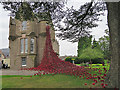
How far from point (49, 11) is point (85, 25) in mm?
3814

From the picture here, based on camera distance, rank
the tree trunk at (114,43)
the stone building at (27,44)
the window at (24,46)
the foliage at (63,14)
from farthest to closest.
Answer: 1. the window at (24,46)
2. the stone building at (27,44)
3. the foliage at (63,14)
4. the tree trunk at (114,43)

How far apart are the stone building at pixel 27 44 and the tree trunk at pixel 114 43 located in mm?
14799

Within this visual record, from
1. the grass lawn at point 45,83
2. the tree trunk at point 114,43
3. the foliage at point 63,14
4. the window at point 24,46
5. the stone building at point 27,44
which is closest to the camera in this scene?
the grass lawn at point 45,83

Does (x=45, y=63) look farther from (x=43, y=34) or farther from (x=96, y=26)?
(x=96, y=26)

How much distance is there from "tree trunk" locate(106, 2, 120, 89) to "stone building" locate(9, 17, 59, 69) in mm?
14799

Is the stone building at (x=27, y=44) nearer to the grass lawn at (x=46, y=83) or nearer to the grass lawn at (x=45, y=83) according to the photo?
the grass lawn at (x=46, y=83)

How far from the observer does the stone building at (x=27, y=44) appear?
18859mm

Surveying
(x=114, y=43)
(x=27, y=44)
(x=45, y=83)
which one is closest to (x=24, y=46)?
(x=27, y=44)

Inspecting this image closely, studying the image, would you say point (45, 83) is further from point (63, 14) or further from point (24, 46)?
point (24, 46)

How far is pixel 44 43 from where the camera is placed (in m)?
19.3

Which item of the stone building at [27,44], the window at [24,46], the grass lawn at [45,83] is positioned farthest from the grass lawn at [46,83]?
the window at [24,46]

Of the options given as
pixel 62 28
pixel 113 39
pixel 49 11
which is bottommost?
pixel 113 39

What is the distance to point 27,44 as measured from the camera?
19.1m

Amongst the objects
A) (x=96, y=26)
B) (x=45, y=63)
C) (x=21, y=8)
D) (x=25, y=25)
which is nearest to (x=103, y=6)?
(x=96, y=26)
